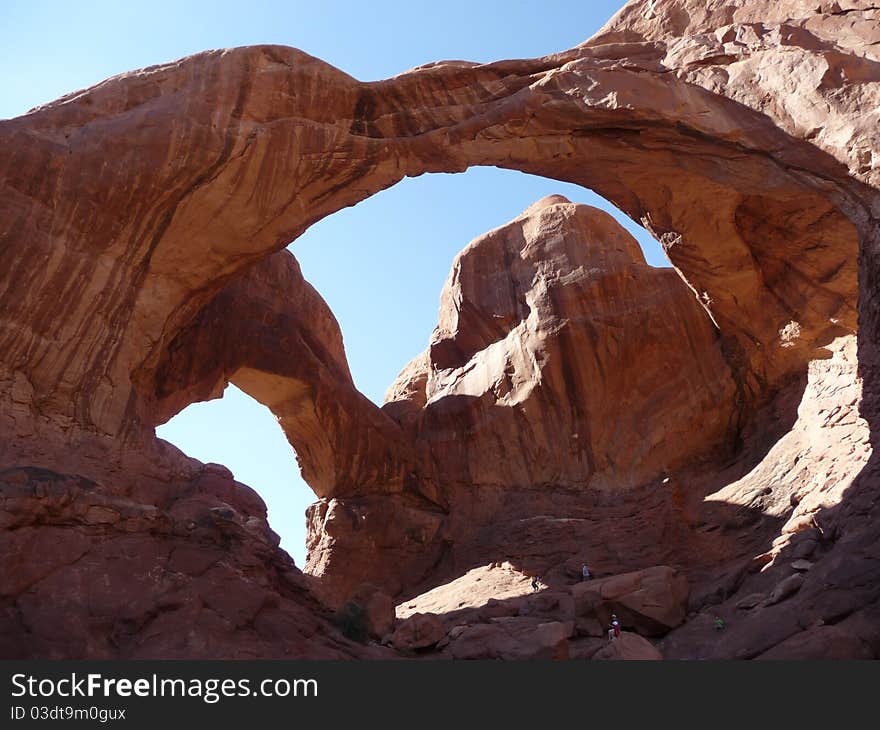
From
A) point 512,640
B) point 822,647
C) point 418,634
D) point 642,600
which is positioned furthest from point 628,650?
point 418,634

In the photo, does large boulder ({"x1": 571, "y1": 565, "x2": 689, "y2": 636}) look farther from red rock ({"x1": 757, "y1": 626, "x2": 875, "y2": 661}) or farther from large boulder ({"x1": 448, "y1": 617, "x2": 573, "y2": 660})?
red rock ({"x1": 757, "y1": 626, "x2": 875, "y2": 661})

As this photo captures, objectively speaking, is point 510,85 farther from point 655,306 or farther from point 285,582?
point 285,582

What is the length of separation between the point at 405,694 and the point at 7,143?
11.0 m

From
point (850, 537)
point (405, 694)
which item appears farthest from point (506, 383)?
point (405, 694)

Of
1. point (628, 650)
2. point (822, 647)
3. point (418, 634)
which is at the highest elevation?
point (418, 634)

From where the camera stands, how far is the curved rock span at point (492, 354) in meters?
12.8

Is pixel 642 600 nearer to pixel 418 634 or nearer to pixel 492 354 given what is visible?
pixel 418 634

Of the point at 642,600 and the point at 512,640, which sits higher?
the point at 642,600

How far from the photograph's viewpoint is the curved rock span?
1278 centimetres

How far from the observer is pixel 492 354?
2492 cm

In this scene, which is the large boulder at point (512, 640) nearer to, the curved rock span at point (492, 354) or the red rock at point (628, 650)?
the curved rock span at point (492, 354)

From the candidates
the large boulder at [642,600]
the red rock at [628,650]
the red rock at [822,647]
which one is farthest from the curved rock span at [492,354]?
the large boulder at [642,600]

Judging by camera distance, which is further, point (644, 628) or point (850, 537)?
point (644, 628)

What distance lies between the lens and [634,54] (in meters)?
16.3
